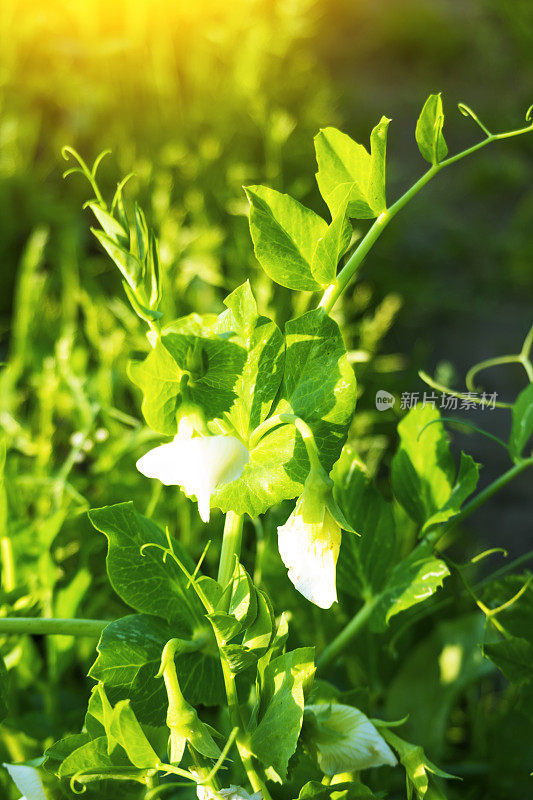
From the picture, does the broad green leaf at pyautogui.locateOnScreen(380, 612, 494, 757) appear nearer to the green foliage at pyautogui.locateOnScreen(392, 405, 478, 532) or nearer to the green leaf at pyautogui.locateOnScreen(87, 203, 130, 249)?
the green foliage at pyautogui.locateOnScreen(392, 405, 478, 532)

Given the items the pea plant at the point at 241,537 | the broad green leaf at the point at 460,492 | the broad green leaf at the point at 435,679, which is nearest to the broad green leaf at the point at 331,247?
the pea plant at the point at 241,537

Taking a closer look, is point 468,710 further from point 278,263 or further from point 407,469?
point 278,263

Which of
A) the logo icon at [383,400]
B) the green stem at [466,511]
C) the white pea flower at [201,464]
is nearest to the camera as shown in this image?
the white pea flower at [201,464]

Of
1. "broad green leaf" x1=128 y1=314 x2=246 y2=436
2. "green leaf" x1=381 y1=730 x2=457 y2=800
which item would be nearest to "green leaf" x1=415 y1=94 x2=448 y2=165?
"broad green leaf" x1=128 y1=314 x2=246 y2=436

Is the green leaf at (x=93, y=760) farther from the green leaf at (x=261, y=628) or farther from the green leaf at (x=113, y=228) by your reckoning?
the green leaf at (x=113, y=228)

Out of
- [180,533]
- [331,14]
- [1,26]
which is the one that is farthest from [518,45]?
[180,533]

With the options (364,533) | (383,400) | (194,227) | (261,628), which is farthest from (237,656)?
(194,227)
